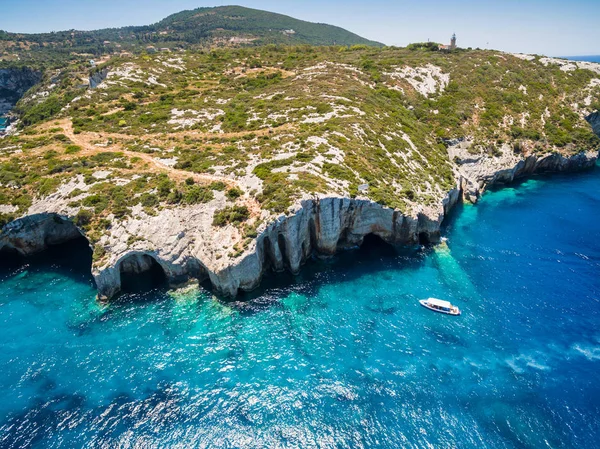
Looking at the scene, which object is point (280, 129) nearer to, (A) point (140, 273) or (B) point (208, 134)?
(B) point (208, 134)

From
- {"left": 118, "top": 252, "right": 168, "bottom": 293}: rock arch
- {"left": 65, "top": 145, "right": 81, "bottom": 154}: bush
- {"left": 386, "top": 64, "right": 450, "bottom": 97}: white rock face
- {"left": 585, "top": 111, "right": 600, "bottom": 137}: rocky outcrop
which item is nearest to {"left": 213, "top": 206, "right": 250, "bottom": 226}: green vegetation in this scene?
{"left": 118, "top": 252, "right": 168, "bottom": 293}: rock arch

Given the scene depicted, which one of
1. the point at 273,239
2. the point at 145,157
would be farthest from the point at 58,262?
the point at 273,239

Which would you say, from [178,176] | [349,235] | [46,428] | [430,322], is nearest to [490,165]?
[349,235]

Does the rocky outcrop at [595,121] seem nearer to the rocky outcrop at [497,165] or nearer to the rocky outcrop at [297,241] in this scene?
the rocky outcrop at [497,165]

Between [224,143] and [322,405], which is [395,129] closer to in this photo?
[224,143]

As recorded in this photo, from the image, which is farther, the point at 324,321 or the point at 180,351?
the point at 324,321

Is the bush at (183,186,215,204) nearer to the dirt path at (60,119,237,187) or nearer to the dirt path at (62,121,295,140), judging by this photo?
the dirt path at (60,119,237,187)
